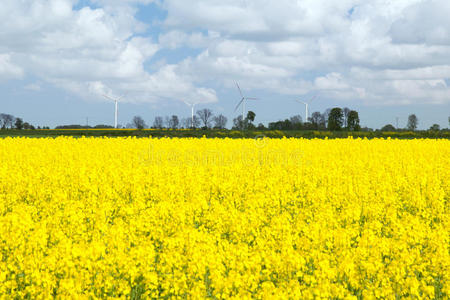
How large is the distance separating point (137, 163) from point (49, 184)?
213 inches

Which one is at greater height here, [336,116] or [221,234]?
[336,116]

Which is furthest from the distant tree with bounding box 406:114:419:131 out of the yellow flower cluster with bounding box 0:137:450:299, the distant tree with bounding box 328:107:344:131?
the yellow flower cluster with bounding box 0:137:450:299

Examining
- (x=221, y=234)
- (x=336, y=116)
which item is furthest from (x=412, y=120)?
(x=221, y=234)

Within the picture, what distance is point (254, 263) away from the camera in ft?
22.7

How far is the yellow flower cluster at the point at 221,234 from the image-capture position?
6578mm

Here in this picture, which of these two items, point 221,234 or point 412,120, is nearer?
point 221,234

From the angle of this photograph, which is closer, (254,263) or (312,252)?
(254,263)

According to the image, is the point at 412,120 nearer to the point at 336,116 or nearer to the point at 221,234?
the point at 336,116

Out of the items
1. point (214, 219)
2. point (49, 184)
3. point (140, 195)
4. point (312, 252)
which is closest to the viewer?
point (312, 252)

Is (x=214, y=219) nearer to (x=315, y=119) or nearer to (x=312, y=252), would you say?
(x=312, y=252)

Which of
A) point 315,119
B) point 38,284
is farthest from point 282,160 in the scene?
point 315,119

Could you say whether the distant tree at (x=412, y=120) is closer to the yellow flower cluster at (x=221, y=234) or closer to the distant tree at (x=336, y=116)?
the distant tree at (x=336, y=116)

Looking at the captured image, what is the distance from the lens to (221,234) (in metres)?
10.1

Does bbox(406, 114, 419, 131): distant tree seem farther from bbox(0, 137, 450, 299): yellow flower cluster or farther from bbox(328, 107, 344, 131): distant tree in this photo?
bbox(0, 137, 450, 299): yellow flower cluster
